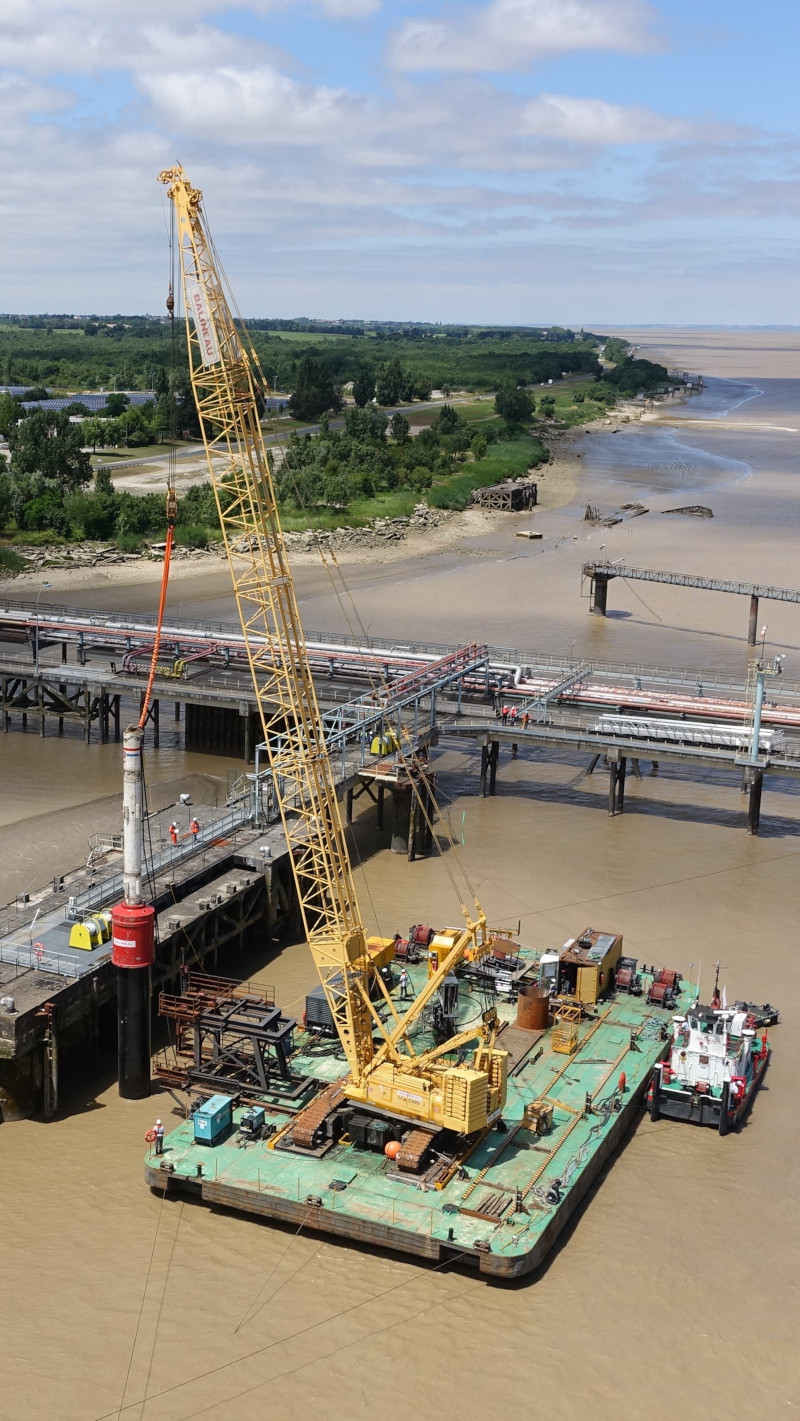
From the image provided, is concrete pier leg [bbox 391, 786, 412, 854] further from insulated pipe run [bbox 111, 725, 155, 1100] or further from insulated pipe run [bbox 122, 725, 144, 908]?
insulated pipe run [bbox 122, 725, 144, 908]

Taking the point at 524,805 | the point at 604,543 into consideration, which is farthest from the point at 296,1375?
the point at 604,543

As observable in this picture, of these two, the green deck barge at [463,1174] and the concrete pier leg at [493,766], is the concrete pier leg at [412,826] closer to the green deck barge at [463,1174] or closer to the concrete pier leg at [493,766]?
the concrete pier leg at [493,766]

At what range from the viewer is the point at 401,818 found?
168 ft

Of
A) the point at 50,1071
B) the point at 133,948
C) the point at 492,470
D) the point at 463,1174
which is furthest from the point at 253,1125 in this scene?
the point at 492,470

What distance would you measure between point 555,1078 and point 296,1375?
415 inches

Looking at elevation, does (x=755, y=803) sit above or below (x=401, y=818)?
above

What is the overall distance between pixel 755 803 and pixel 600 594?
35.7 meters

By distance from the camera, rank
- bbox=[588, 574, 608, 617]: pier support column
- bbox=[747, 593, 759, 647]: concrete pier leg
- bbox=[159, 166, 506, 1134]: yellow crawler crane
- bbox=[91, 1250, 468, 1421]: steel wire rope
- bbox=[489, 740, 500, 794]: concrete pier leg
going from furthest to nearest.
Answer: bbox=[588, 574, 608, 617]: pier support column → bbox=[747, 593, 759, 647]: concrete pier leg → bbox=[489, 740, 500, 794]: concrete pier leg → bbox=[159, 166, 506, 1134]: yellow crawler crane → bbox=[91, 1250, 468, 1421]: steel wire rope

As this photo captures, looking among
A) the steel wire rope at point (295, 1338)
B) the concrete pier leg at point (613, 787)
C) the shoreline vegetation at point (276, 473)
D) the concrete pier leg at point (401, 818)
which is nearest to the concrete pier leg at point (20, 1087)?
Answer: the steel wire rope at point (295, 1338)

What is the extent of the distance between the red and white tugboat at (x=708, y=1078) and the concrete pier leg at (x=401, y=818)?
17.6 m

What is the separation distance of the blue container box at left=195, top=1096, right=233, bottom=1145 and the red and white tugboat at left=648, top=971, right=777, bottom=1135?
10.1 m

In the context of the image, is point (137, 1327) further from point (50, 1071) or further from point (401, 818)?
point (401, 818)

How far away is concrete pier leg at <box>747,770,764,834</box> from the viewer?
172 feet

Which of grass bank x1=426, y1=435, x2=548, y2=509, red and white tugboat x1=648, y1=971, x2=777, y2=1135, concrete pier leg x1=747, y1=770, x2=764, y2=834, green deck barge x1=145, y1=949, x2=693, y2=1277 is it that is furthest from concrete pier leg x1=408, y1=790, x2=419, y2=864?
grass bank x1=426, y1=435, x2=548, y2=509
